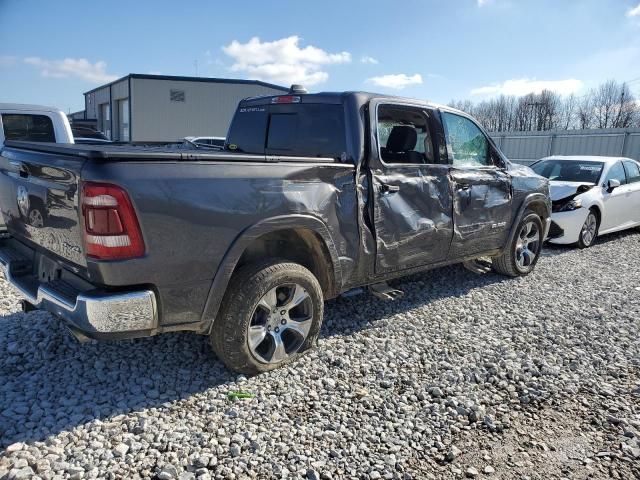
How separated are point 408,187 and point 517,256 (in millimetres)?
2606

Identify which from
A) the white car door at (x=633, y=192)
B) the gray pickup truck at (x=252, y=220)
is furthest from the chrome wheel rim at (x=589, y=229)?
the gray pickup truck at (x=252, y=220)

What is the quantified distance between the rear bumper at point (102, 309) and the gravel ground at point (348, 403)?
1.86ft

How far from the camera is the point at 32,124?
6.45 metres

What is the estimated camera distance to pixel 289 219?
3.28 meters

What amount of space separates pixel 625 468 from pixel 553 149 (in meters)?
19.5

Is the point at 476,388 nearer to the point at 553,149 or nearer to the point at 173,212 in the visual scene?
the point at 173,212

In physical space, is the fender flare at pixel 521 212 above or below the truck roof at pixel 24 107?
below

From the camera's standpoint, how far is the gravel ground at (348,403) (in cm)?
261

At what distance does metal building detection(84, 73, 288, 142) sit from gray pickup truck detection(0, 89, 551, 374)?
2570 centimetres

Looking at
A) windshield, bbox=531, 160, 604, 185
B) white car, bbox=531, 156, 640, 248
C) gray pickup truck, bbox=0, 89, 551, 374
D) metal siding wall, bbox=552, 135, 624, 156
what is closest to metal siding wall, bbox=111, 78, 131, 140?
metal siding wall, bbox=552, 135, 624, 156

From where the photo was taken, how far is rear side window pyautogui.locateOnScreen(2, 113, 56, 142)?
20.9 ft

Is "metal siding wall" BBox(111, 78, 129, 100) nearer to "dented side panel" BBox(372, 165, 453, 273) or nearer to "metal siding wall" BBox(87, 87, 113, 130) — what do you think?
"metal siding wall" BBox(87, 87, 113, 130)

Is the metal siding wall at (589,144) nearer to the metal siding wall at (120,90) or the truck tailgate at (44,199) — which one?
the truck tailgate at (44,199)

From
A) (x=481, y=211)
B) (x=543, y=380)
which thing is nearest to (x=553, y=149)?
(x=481, y=211)
